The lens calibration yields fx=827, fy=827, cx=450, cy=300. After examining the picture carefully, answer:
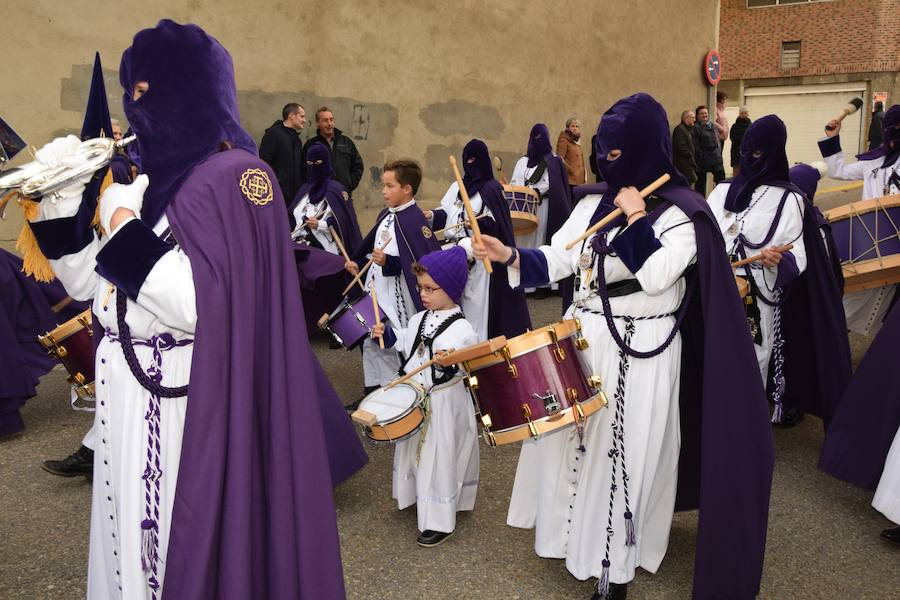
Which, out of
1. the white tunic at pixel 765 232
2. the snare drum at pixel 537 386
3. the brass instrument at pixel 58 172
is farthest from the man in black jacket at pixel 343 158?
the brass instrument at pixel 58 172

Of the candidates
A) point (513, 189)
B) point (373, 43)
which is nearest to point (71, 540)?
point (513, 189)

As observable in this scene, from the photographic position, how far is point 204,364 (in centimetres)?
229

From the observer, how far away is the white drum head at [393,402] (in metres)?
3.92

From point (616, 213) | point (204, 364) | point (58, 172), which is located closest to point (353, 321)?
point (616, 213)

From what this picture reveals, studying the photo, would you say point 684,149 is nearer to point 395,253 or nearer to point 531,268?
point 395,253

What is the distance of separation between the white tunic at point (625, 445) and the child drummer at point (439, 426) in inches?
27.2

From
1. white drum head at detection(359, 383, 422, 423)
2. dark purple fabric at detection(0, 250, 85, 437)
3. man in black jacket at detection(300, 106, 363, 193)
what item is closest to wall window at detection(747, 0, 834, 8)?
→ man in black jacket at detection(300, 106, 363, 193)

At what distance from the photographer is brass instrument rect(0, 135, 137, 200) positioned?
8.09 ft

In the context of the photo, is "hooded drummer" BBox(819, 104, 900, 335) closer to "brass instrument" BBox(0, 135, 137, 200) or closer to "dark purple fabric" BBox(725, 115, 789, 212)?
"dark purple fabric" BBox(725, 115, 789, 212)

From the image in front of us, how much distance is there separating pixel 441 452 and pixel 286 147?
6.50 m

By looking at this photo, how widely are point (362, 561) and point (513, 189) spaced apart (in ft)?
17.6

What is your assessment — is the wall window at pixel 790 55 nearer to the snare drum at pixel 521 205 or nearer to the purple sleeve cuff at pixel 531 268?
the snare drum at pixel 521 205

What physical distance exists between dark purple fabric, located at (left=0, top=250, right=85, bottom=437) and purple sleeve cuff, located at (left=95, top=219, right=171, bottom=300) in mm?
4097

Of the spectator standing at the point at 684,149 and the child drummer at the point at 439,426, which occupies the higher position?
the spectator standing at the point at 684,149
